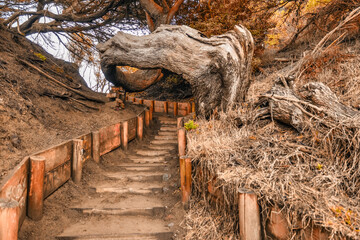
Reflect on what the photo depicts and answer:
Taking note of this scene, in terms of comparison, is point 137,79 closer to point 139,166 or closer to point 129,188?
point 139,166

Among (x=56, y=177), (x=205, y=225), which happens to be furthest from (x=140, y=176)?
(x=205, y=225)

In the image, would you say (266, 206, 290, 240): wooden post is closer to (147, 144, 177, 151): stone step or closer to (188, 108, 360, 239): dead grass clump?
(188, 108, 360, 239): dead grass clump

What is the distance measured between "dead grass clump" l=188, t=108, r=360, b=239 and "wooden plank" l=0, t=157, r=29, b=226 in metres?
2.11

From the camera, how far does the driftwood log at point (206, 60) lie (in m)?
4.61

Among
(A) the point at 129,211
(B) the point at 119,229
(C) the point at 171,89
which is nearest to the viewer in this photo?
(B) the point at 119,229

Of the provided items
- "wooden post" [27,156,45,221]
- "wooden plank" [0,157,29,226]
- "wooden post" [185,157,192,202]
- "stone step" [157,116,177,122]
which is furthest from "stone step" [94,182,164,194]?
"stone step" [157,116,177,122]

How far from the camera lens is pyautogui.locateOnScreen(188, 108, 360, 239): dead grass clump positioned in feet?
6.43

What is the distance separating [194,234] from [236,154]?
1.14 m

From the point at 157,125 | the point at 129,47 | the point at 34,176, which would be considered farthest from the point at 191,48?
the point at 34,176

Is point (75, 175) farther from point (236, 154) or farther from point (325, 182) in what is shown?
point (325, 182)

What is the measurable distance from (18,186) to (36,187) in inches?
11.3

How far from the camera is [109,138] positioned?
4.74m

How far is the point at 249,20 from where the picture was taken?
698 cm

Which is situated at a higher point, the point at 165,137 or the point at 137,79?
the point at 137,79
